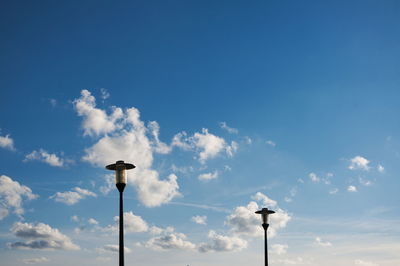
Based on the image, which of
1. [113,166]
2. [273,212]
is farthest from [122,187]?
[273,212]

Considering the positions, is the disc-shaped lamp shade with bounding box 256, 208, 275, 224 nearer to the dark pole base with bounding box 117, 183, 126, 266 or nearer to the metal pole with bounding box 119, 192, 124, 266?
the dark pole base with bounding box 117, 183, 126, 266

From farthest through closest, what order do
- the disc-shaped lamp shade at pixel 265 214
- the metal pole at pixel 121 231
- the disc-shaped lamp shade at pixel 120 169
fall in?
the disc-shaped lamp shade at pixel 265 214, the disc-shaped lamp shade at pixel 120 169, the metal pole at pixel 121 231

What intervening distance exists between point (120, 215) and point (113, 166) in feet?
6.14

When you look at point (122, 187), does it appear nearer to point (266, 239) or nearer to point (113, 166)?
point (113, 166)

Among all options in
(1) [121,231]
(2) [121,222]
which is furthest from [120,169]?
(1) [121,231]

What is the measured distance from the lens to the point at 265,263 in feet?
81.8

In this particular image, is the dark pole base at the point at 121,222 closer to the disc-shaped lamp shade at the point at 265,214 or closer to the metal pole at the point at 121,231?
the metal pole at the point at 121,231

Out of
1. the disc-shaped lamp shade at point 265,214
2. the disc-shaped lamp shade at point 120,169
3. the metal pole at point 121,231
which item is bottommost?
the metal pole at point 121,231

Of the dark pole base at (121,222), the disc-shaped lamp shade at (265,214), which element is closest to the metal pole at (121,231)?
the dark pole base at (121,222)

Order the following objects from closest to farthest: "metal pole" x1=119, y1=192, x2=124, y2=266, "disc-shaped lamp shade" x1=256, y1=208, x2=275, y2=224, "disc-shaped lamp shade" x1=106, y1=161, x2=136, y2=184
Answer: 1. "metal pole" x1=119, y1=192, x2=124, y2=266
2. "disc-shaped lamp shade" x1=106, y1=161, x2=136, y2=184
3. "disc-shaped lamp shade" x1=256, y1=208, x2=275, y2=224

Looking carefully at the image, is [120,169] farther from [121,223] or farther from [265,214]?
[265,214]

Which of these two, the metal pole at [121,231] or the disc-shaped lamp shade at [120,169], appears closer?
the metal pole at [121,231]

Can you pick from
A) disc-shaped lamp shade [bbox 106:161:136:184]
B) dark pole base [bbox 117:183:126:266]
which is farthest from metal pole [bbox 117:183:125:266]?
disc-shaped lamp shade [bbox 106:161:136:184]

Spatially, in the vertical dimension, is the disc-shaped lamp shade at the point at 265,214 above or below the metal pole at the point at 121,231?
above
